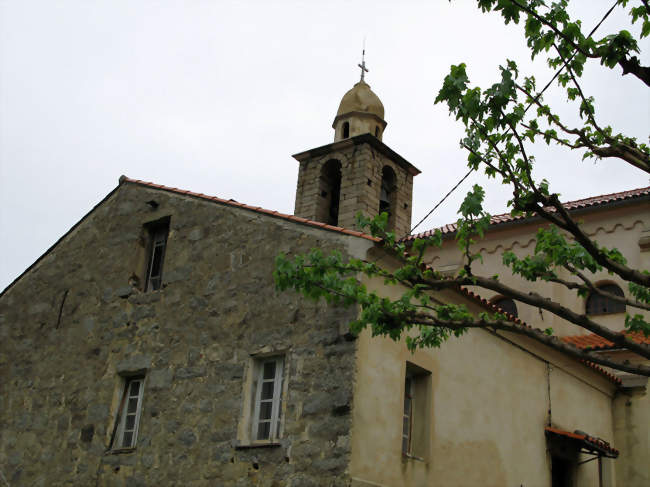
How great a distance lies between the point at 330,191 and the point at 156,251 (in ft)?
29.7

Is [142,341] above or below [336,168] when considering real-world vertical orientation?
below

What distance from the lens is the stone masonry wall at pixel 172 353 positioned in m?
9.41

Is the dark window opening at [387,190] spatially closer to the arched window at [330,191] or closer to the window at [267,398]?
the arched window at [330,191]

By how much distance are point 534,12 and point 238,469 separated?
6.33 m

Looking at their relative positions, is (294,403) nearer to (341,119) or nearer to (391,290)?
(391,290)

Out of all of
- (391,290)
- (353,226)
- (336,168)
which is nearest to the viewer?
(391,290)

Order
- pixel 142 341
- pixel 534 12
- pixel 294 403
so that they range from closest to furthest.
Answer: pixel 534 12 → pixel 294 403 → pixel 142 341

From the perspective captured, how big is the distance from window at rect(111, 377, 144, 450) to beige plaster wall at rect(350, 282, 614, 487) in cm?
388

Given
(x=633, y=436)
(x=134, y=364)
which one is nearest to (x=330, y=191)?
(x=633, y=436)

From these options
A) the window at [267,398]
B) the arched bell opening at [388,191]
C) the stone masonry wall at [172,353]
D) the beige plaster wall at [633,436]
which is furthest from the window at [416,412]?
the arched bell opening at [388,191]

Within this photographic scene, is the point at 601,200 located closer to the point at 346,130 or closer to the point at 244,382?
the point at 346,130

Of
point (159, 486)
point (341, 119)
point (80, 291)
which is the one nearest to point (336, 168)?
point (341, 119)

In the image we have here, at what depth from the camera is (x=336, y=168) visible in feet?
69.8

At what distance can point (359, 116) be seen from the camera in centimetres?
2152
